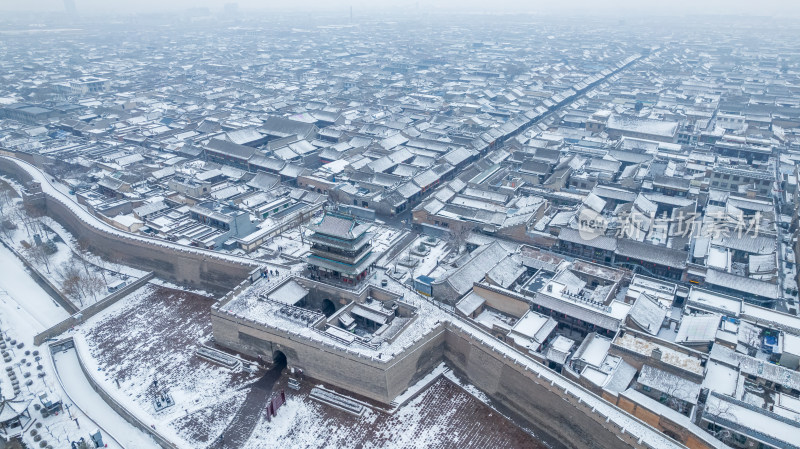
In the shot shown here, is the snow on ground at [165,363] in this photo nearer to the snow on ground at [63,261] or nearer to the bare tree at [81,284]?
the bare tree at [81,284]

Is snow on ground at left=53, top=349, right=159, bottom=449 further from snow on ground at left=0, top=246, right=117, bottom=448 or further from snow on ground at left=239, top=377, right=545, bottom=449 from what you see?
snow on ground at left=239, top=377, right=545, bottom=449

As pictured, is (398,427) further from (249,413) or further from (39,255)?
(39,255)

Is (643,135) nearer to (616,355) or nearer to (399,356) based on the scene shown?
(616,355)

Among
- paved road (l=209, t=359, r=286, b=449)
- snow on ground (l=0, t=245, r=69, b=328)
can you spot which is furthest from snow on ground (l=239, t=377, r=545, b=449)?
snow on ground (l=0, t=245, r=69, b=328)

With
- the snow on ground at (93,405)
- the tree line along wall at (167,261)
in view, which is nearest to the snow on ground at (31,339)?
the snow on ground at (93,405)

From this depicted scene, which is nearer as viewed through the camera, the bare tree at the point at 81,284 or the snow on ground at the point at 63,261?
the bare tree at the point at 81,284

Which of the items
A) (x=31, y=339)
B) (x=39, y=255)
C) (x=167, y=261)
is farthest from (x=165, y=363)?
(x=39, y=255)
